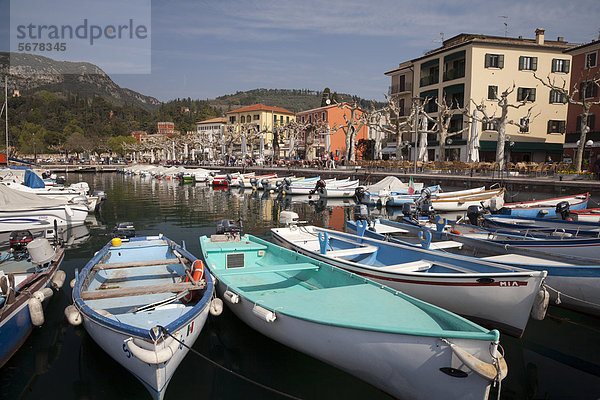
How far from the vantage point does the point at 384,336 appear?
5129 millimetres

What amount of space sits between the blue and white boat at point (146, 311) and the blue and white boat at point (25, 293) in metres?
0.79

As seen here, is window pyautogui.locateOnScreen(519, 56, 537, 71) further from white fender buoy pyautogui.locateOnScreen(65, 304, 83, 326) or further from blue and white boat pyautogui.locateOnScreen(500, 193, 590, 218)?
white fender buoy pyautogui.locateOnScreen(65, 304, 83, 326)

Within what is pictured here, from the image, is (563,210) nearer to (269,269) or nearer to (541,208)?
(541,208)

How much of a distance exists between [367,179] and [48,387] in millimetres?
35275

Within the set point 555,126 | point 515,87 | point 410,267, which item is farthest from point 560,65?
point 410,267

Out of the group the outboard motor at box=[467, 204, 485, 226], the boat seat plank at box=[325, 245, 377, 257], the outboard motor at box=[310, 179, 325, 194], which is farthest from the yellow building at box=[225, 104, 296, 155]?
the boat seat plank at box=[325, 245, 377, 257]

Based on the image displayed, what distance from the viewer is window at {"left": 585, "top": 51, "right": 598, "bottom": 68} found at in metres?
34.2

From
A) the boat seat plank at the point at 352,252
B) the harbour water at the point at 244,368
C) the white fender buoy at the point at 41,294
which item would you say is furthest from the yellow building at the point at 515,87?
the white fender buoy at the point at 41,294

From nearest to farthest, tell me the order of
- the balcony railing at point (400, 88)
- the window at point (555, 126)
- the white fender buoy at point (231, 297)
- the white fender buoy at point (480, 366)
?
the white fender buoy at point (480, 366) → the white fender buoy at point (231, 297) → the window at point (555, 126) → the balcony railing at point (400, 88)

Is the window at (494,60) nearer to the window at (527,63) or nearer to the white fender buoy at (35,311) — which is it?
the window at (527,63)

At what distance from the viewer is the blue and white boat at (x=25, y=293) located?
654 cm

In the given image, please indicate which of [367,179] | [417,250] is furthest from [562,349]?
[367,179]

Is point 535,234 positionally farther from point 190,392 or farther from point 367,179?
point 367,179

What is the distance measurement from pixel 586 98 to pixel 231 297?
4018 cm
